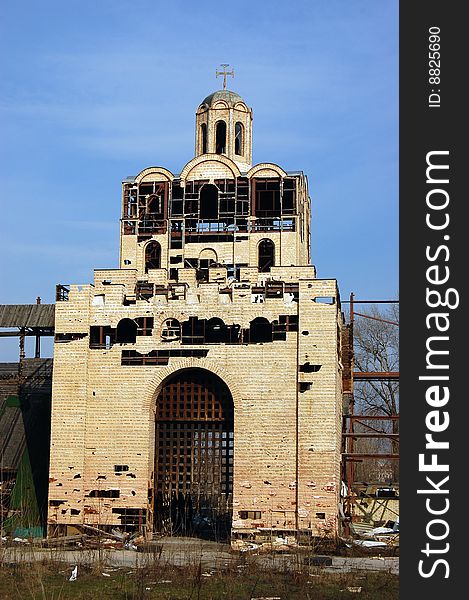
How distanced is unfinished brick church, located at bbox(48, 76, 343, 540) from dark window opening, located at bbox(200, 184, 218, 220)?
3.77 m

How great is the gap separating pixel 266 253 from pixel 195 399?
248 inches

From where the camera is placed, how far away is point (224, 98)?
35.7m

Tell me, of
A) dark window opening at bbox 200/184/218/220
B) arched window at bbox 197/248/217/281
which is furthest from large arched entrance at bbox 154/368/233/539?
dark window opening at bbox 200/184/218/220

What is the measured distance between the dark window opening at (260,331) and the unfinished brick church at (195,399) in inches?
1.7

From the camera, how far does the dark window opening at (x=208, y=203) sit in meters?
34.6

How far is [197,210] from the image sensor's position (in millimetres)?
33938

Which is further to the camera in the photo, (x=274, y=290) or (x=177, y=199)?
(x=177, y=199)

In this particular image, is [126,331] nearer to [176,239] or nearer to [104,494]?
[176,239]

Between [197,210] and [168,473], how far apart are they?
9444mm

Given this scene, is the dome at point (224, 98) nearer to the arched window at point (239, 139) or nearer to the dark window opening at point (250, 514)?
the arched window at point (239, 139)

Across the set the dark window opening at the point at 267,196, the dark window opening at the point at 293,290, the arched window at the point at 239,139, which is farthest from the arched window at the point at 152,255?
the dark window opening at the point at 293,290

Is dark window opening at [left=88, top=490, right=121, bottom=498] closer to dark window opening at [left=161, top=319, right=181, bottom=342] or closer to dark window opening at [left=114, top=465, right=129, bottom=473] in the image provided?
dark window opening at [left=114, top=465, right=129, bottom=473]

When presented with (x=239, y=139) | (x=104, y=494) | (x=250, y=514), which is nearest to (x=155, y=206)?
(x=239, y=139)

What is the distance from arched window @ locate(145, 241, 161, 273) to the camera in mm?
34062
